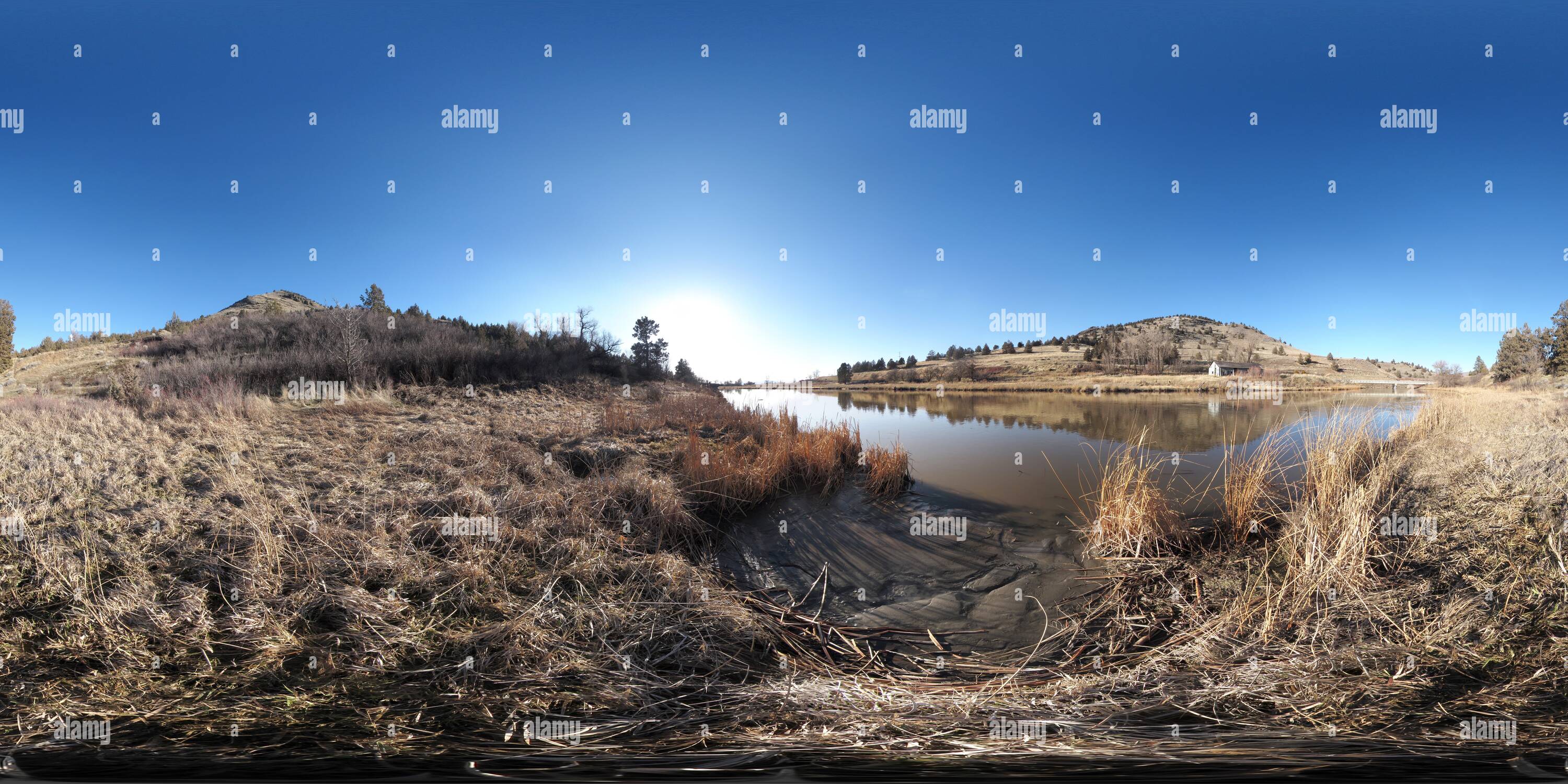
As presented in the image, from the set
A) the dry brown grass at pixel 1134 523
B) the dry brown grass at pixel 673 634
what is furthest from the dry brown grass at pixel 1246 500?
the dry brown grass at pixel 1134 523

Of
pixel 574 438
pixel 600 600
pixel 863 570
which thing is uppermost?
pixel 574 438

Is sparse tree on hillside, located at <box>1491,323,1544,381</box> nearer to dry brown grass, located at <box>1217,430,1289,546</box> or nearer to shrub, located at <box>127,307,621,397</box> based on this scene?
dry brown grass, located at <box>1217,430,1289,546</box>

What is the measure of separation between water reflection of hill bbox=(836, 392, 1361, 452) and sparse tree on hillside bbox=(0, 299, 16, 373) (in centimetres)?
2766

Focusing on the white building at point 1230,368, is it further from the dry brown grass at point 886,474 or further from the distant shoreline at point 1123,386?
the dry brown grass at point 886,474

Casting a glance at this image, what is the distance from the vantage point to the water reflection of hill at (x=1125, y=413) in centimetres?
1402

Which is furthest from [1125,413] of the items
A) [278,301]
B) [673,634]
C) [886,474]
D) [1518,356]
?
[278,301]

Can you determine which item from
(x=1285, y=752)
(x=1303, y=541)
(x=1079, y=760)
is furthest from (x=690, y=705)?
(x=1303, y=541)

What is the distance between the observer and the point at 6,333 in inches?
549

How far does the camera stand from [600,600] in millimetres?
3520

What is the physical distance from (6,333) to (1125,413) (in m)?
36.5

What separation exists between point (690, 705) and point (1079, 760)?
175 centimetres

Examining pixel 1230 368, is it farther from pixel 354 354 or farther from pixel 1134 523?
pixel 354 354

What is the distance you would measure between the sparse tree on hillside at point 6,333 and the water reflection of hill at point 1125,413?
27662 millimetres

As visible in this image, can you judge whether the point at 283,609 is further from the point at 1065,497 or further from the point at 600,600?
the point at 1065,497
